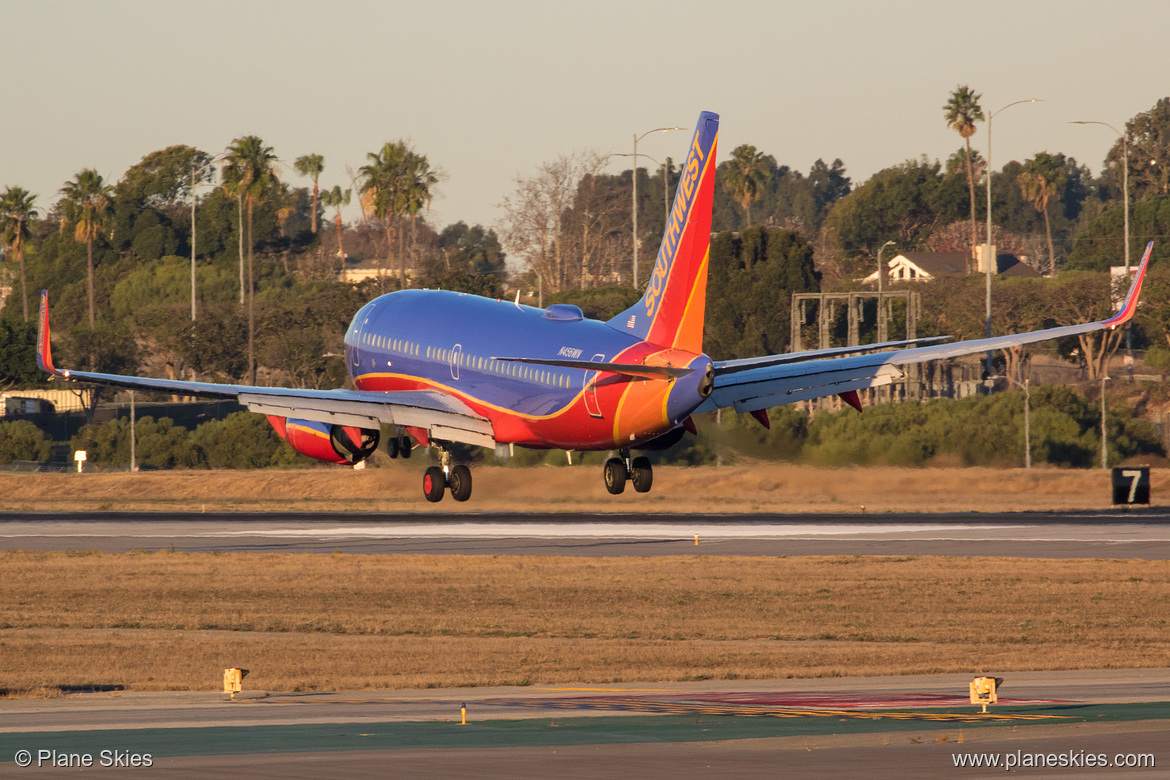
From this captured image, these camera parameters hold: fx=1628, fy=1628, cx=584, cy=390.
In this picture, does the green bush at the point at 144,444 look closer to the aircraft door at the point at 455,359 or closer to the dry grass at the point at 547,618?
the dry grass at the point at 547,618

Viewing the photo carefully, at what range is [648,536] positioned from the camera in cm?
6738

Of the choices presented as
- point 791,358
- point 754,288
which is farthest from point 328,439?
point 754,288

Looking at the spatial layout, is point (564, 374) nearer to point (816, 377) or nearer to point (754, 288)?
point (816, 377)

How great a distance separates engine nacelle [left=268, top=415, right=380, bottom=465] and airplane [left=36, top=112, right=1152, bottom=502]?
0.05m

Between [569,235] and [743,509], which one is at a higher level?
[569,235]

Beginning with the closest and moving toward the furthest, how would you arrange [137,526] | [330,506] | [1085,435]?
[137,526]
[330,506]
[1085,435]

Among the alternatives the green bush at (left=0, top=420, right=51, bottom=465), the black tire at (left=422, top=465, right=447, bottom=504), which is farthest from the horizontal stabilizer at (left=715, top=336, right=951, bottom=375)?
the green bush at (left=0, top=420, right=51, bottom=465)

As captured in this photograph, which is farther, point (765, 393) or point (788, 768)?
point (765, 393)

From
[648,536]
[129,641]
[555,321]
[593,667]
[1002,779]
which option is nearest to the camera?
[1002,779]

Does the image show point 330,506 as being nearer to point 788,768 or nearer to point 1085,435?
point 1085,435

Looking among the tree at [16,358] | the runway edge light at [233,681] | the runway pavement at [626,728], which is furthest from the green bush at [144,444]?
the runway edge light at [233,681]

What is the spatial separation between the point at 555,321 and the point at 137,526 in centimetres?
3013

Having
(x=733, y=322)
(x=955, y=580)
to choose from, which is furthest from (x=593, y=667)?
(x=733, y=322)

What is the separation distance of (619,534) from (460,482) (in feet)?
39.3
